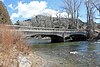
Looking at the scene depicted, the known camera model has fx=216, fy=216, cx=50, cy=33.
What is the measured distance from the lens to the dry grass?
10.8 meters

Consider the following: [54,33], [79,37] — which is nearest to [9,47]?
[54,33]

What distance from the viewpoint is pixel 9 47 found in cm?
1309

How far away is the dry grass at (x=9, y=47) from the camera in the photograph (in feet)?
35.4

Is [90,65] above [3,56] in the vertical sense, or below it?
below

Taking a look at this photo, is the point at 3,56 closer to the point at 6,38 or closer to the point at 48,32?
the point at 6,38

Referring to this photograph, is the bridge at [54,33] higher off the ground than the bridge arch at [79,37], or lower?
higher

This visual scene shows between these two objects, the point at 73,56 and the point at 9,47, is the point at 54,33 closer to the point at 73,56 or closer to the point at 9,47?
the point at 73,56

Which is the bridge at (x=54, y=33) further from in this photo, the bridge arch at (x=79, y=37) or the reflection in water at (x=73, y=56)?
the reflection in water at (x=73, y=56)

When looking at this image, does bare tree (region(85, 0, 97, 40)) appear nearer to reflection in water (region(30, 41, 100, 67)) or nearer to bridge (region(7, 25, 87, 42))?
bridge (region(7, 25, 87, 42))

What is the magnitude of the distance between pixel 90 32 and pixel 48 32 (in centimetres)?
1861

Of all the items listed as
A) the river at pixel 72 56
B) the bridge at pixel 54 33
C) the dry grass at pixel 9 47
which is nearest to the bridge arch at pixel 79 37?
the bridge at pixel 54 33

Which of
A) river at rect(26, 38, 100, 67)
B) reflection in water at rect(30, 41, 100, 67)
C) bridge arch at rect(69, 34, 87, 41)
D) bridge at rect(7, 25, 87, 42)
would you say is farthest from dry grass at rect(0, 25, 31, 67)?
bridge arch at rect(69, 34, 87, 41)

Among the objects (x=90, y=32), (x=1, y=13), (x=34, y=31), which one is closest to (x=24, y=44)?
(x=1, y=13)

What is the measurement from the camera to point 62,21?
108 metres
